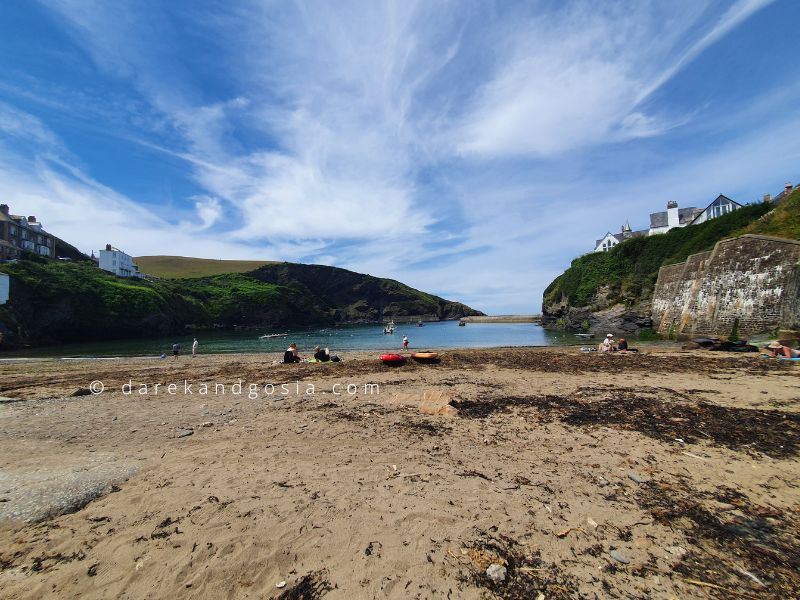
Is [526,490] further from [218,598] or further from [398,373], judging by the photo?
[398,373]

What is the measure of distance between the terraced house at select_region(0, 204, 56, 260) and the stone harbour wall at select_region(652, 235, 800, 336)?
365 feet

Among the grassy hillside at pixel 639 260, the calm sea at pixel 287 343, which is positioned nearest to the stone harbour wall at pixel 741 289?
the calm sea at pixel 287 343

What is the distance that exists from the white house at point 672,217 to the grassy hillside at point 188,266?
159 metres

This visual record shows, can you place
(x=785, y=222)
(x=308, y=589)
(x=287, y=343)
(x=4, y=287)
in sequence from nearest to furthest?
(x=308, y=589), (x=785, y=222), (x=4, y=287), (x=287, y=343)

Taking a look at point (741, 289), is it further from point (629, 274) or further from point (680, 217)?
point (680, 217)

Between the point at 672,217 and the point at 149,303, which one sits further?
the point at 149,303

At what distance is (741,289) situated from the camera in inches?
1107

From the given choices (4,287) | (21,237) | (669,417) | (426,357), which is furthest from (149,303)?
(669,417)

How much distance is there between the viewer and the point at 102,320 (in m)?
68.1

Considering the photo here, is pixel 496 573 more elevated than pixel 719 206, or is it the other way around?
pixel 719 206

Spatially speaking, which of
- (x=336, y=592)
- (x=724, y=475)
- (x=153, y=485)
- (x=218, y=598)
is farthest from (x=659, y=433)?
(x=153, y=485)

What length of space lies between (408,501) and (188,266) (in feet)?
624

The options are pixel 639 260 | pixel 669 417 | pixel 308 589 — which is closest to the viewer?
pixel 308 589

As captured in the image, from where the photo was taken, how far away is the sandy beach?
3.51 m
